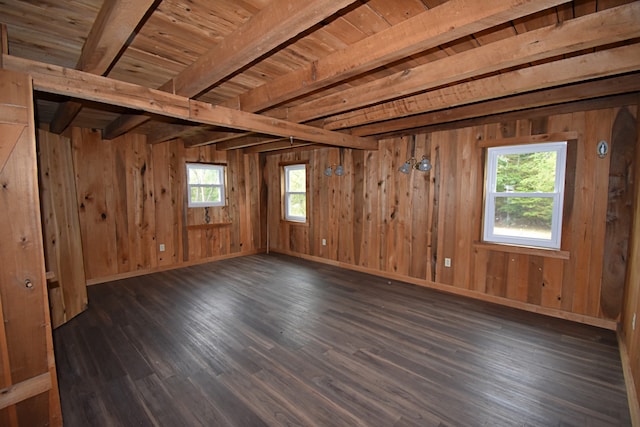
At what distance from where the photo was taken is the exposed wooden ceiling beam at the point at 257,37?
132cm

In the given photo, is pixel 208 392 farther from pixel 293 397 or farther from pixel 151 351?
pixel 151 351

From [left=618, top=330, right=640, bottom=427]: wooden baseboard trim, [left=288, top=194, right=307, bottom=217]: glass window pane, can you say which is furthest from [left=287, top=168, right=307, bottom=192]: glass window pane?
[left=618, top=330, right=640, bottom=427]: wooden baseboard trim

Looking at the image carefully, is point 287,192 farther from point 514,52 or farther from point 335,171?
point 514,52

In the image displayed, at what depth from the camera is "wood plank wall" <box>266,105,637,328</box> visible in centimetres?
306

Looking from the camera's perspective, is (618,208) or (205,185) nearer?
(618,208)

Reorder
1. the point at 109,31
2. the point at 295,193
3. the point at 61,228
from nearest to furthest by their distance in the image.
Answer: the point at 109,31, the point at 61,228, the point at 295,193

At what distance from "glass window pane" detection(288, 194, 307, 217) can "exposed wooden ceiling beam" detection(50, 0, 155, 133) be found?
4.41 m

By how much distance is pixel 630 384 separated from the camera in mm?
2066

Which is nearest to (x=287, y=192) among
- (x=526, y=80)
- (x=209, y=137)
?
(x=209, y=137)

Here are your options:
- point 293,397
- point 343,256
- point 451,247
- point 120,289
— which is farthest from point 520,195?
point 120,289

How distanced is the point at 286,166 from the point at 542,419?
5.67 meters

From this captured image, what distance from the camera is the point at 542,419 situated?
1826 millimetres

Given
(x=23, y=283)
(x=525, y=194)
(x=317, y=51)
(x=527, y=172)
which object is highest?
(x=317, y=51)

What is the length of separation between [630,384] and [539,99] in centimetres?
243
